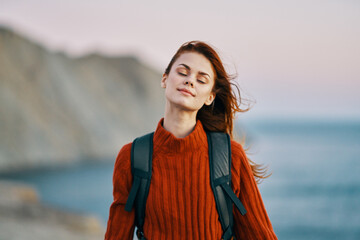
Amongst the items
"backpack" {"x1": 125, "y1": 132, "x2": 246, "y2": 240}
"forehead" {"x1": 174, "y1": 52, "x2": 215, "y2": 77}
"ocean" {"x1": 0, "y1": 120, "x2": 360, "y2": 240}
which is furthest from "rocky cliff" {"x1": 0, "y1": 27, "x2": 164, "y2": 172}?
"forehead" {"x1": 174, "y1": 52, "x2": 215, "y2": 77}

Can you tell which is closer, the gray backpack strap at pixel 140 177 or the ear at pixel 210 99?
the gray backpack strap at pixel 140 177

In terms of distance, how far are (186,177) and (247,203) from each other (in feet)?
1.24

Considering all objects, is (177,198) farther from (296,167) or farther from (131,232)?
(296,167)

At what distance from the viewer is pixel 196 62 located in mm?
2285

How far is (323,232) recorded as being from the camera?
1551 cm

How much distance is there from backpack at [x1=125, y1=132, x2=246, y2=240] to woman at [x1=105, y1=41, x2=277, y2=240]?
31mm

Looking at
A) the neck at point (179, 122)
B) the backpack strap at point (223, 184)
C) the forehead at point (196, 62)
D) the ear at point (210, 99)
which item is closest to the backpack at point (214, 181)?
the backpack strap at point (223, 184)

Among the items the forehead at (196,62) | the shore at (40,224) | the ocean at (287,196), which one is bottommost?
the forehead at (196,62)

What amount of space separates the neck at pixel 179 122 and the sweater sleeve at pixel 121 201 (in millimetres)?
281

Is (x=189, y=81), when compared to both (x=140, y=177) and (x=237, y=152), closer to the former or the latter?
(x=237, y=152)

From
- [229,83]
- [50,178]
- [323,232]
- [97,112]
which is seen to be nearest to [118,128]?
[97,112]

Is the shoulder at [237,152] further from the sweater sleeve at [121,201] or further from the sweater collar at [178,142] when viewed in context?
the sweater sleeve at [121,201]

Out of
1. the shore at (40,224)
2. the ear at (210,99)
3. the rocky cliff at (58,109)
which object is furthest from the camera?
the rocky cliff at (58,109)

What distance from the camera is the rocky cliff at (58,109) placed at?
27125 mm
